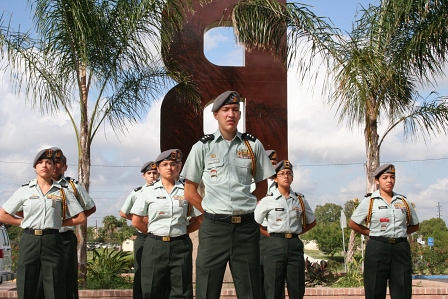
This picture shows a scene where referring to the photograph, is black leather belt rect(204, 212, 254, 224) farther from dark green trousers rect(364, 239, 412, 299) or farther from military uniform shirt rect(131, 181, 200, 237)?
dark green trousers rect(364, 239, 412, 299)

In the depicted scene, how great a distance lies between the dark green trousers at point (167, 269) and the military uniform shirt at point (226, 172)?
60.9 inches

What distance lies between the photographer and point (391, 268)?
6617 millimetres

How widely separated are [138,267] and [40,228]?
2046 mm

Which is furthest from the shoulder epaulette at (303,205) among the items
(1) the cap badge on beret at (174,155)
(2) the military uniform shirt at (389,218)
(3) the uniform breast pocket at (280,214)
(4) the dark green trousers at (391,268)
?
(1) the cap badge on beret at (174,155)

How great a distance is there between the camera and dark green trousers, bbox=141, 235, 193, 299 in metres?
5.95

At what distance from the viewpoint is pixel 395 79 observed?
31.0ft

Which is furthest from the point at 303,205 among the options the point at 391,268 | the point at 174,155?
the point at 174,155

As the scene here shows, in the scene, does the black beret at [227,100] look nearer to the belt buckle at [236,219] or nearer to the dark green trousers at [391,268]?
the belt buckle at [236,219]

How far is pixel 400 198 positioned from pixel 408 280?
835mm

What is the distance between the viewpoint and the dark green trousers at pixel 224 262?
4414 millimetres

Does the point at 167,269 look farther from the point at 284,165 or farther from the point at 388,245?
the point at 388,245

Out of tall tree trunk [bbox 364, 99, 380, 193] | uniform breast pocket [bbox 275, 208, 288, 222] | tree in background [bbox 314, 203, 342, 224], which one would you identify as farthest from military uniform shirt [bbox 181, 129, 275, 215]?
tree in background [bbox 314, 203, 342, 224]

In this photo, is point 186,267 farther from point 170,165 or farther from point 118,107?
point 118,107

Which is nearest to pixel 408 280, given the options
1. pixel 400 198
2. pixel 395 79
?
pixel 400 198
